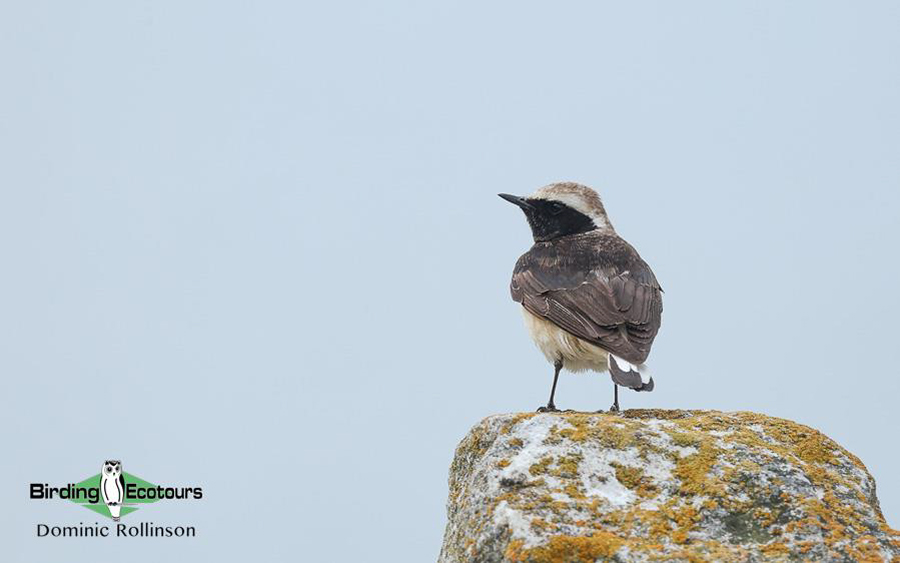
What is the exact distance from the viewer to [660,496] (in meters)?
5.12

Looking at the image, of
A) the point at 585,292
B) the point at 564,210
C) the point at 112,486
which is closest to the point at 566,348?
the point at 585,292

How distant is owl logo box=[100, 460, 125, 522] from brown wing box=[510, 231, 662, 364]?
462cm

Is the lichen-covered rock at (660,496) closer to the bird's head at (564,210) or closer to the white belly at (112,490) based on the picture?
the bird's head at (564,210)

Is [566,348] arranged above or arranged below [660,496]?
above

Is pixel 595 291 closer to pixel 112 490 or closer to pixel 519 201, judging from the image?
pixel 519 201

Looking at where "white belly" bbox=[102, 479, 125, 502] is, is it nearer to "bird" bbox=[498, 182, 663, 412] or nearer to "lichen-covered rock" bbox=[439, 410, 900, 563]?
"bird" bbox=[498, 182, 663, 412]

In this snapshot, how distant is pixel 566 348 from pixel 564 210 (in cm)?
250

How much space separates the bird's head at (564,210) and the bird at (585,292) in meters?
0.01

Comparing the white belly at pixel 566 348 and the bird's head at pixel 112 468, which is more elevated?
the white belly at pixel 566 348

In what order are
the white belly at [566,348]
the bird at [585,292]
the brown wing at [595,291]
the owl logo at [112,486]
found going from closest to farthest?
the bird at [585,292] → the brown wing at [595,291] → the white belly at [566,348] → the owl logo at [112,486]

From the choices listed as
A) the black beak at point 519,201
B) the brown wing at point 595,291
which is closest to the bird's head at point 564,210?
the black beak at point 519,201

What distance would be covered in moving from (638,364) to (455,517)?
3.43 meters

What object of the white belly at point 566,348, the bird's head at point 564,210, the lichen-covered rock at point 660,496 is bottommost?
the lichen-covered rock at point 660,496

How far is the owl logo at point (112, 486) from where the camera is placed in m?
11.6
